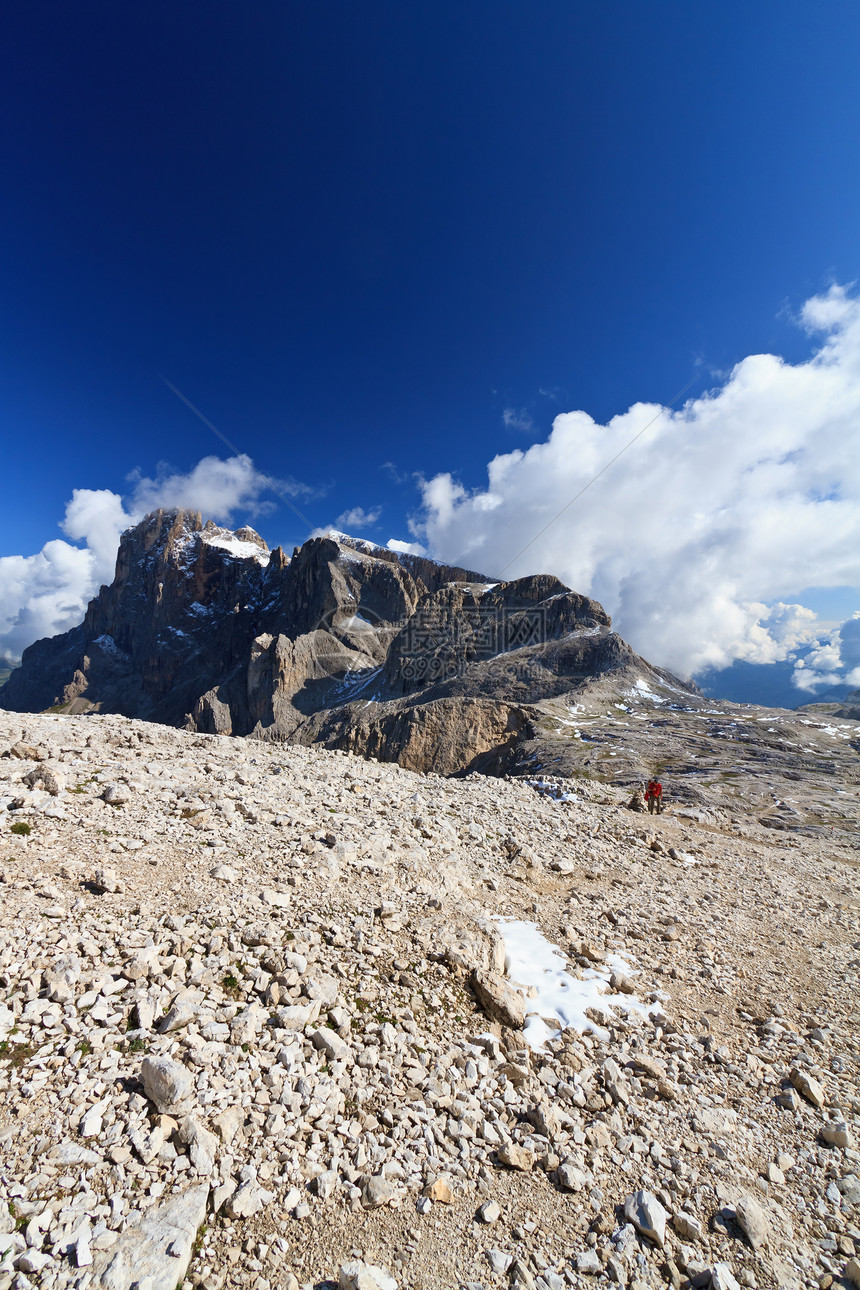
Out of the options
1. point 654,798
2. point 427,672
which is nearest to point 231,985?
point 654,798

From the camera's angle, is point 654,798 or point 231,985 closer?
point 231,985

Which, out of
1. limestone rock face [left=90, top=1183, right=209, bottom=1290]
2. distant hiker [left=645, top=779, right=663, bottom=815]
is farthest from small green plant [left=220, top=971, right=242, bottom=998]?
distant hiker [left=645, top=779, right=663, bottom=815]

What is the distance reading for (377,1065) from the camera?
17.9ft

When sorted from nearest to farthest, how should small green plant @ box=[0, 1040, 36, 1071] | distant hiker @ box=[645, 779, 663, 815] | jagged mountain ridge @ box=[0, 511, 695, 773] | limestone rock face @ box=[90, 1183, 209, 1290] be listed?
limestone rock face @ box=[90, 1183, 209, 1290] < small green plant @ box=[0, 1040, 36, 1071] < distant hiker @ box=[645, 779, 663, 815] < jagged mountain ridge @ box=[0, 511, 695, 773]

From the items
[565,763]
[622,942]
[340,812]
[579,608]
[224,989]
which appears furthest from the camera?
[579,608]

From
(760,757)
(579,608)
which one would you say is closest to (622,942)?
(760,757)

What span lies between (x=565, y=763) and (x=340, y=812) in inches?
1350

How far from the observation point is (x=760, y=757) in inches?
2056

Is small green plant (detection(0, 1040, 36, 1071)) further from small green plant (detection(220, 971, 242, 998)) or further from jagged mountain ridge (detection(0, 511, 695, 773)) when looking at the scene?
jagged mountain ridge (detection(0, 511, 695, 773))

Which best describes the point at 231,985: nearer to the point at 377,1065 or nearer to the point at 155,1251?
the point at 377,1065

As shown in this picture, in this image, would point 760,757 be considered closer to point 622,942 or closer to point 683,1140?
point 622,942

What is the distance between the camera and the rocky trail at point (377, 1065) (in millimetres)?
3885

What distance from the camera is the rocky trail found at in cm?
388

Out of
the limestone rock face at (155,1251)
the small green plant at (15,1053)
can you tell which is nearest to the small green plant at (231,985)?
the small green plant at (15,1053)
